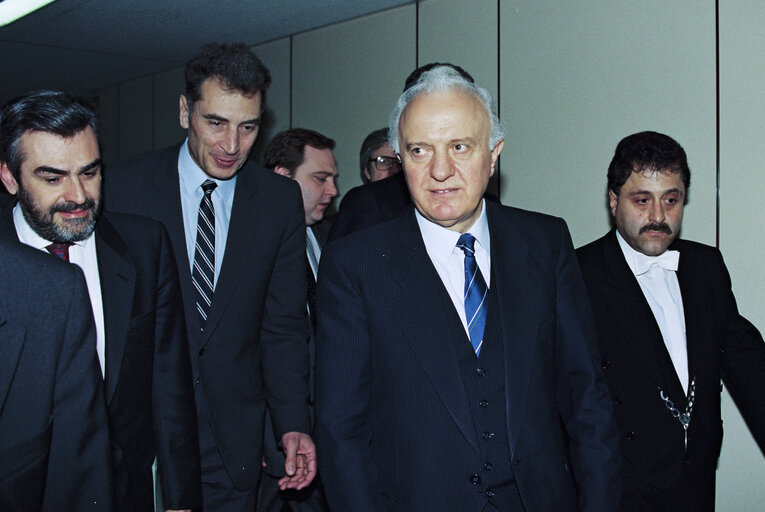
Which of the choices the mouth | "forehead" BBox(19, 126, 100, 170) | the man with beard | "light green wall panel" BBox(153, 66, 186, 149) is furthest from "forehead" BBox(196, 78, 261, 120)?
"light green wall panel" BBox(153, 66, 186, 149)

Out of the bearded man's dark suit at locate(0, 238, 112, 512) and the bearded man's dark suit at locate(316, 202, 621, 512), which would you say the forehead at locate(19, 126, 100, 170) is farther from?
the bearded man's dark suit at locate(316, 202, 621, 512)

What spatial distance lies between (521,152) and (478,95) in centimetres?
248

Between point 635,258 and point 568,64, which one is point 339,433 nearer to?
point 635,258

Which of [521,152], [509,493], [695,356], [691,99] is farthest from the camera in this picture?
[521,152]

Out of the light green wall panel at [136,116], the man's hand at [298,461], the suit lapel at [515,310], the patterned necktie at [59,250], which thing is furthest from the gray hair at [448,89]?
the light green wall panel at [136,116]

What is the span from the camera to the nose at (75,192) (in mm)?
1904

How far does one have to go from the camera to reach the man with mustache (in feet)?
Answer: 8.00

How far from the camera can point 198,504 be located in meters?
2.06

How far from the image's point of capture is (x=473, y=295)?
1.78 meters

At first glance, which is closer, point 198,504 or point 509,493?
point 509,493

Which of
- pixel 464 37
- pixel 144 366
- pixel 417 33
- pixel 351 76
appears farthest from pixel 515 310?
pixel 351 76

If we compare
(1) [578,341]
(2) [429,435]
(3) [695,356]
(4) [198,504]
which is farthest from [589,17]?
(4) [198,504]

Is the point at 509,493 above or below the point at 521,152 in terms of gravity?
below

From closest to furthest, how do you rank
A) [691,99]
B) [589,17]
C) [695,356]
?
[695,356]
[691,99]
[589,17]
